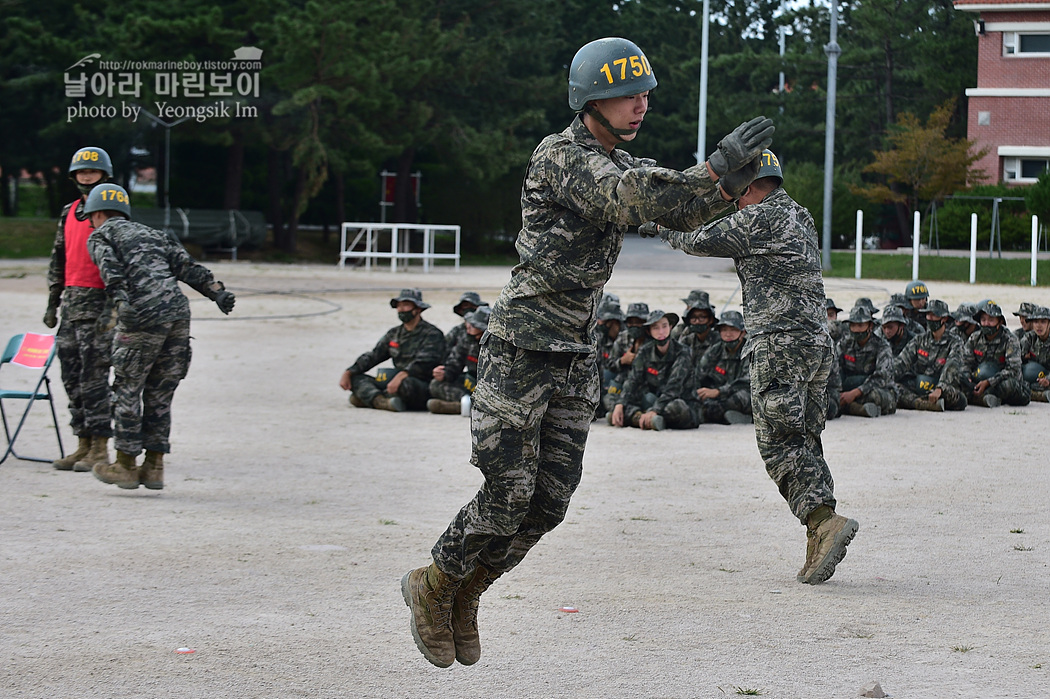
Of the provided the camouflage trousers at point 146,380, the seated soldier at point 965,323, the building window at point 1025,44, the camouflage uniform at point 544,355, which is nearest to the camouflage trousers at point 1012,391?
the seated soldier at point 965,323

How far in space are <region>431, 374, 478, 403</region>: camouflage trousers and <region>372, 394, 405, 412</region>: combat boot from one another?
1.20ft

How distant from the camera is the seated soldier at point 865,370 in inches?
495

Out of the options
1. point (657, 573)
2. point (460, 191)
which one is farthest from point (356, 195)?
point (657, 573)

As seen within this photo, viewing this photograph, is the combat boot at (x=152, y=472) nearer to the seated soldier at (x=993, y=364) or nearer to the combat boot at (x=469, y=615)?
the combat boot at (x=469, y=615)

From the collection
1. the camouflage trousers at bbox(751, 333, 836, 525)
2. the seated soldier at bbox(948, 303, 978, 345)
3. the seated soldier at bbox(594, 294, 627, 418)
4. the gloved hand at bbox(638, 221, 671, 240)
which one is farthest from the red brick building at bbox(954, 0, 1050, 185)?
the gloved hand at bbox(638, 221, 671, 240)

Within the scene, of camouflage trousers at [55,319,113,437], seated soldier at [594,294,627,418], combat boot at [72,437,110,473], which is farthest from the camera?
seated soldier at [594,294,627,418]

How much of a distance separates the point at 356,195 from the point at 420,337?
3238cm

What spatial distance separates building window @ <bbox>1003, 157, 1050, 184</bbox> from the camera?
41.8 metres

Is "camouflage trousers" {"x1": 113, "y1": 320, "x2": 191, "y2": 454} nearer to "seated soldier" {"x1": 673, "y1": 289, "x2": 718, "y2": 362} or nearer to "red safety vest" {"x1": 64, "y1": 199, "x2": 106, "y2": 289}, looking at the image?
"red safety vest" {"x1": 64, "y1": 199, "x2": 106, "y2": 289}

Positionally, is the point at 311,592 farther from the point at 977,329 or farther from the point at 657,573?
the point at 977,329

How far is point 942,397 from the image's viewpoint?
43.2 ft

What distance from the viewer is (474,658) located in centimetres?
463

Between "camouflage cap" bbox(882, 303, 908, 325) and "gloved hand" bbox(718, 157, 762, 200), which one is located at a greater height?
"gloved hand" bbox(718, 157, 762, 200)

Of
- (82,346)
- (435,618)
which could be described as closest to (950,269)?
(82,346)
